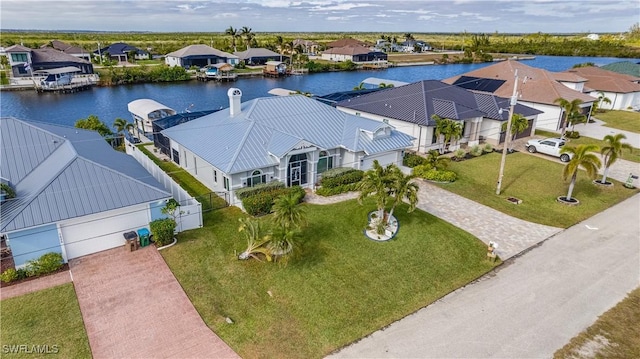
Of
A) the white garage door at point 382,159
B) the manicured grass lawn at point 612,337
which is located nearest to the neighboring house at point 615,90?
the white garage door at point 382,159

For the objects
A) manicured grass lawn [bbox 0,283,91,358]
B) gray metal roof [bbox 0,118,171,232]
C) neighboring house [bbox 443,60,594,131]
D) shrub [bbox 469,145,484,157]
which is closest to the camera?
manicured grass lawn [bbox 0,283,91,358]

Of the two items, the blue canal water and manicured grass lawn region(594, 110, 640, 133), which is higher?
manicured grass lawn region(594, 110, 640, 133)

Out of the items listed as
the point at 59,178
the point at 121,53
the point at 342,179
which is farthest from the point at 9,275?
the point at 121,53

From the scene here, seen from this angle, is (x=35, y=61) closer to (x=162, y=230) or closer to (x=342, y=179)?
(x=162, y=230)

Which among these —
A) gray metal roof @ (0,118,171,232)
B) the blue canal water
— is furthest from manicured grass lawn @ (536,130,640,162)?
the blue canal water

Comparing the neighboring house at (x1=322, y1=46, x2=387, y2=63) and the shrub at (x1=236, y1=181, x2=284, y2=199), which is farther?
the neighboring house at (x1=322, y1=46, x2=387, y2=63)

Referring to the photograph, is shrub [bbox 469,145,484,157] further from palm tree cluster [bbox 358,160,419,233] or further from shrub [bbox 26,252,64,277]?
shrub [bbox 26,252,64,277]

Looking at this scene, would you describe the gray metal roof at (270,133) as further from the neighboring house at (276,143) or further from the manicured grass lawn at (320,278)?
the manicured grass lawn at (320,278)

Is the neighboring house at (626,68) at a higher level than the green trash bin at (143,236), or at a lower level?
higher
